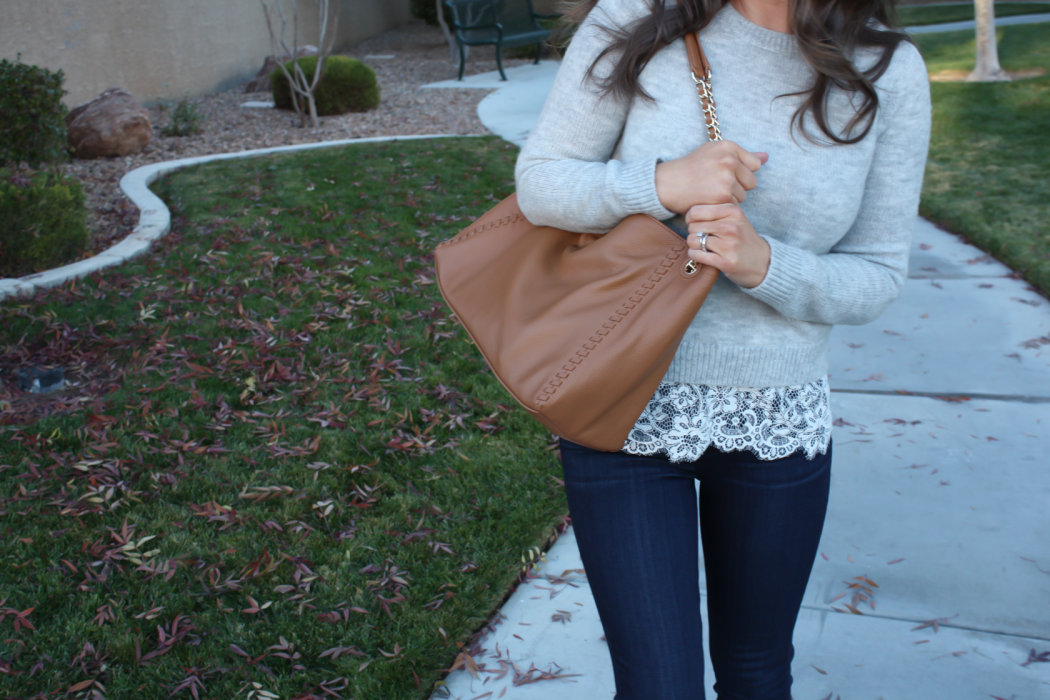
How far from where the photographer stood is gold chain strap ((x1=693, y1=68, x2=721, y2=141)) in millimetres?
1361

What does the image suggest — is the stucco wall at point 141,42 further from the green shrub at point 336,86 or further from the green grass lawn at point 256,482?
the green grass lawn at point 256,482

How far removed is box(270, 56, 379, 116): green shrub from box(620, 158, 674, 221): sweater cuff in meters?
9.78

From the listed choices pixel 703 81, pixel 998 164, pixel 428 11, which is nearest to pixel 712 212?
pixel 703 81

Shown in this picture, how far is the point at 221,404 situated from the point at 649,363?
299 cm

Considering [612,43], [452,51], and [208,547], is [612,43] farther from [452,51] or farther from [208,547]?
[452,51]

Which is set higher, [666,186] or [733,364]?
[666,186]

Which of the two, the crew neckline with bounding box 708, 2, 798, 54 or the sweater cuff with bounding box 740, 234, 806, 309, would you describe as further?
the crew neckline with bounding box 708, 2, 798, 54

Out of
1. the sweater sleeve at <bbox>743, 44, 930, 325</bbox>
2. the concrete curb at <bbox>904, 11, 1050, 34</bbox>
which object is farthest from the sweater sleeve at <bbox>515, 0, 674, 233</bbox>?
the concrete curb at <bbox>904, 11, 1050, 34</bbox>

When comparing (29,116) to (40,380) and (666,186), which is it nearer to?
(40,380)

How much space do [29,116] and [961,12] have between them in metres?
18.9

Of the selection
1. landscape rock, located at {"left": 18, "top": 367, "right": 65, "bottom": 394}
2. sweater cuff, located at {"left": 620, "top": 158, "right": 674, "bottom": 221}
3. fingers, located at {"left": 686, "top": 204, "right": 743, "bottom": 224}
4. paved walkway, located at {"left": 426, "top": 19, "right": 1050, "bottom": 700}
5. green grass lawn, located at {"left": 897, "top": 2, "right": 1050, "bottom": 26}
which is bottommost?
paved walkway, located at {"left": 426, "top": 19, "right": 1050, "bottom": 700}

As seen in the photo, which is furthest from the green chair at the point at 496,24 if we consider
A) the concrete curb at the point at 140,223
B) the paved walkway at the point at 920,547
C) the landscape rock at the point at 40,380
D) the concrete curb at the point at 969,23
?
the paved walkway at the point at 920,547

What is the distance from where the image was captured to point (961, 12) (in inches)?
701

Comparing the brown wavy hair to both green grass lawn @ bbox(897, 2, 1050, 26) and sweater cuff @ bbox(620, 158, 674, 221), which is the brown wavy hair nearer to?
sweater cuff @ bbox(620, 158, 674, 221)
